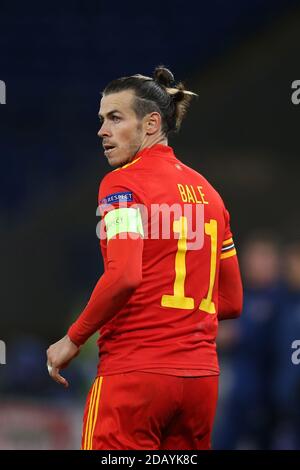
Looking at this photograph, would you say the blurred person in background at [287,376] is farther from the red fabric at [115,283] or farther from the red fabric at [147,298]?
the red fabric at [115,283]

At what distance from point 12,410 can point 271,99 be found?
361cm

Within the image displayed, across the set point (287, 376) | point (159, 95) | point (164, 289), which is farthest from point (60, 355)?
point (287, 376)

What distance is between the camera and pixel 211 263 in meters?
2.41

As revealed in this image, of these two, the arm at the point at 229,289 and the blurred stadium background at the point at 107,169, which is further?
the blurred stadium background at the point at 107,169

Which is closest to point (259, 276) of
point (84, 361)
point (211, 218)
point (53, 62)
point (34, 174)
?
point (84, 361)

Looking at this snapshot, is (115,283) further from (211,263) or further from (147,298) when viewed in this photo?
(211,263)

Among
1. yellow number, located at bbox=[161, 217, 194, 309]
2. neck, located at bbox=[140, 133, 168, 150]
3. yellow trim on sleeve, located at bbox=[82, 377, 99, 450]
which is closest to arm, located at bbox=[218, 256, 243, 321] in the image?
yellow number, located at bbox=[161, 217, 194, 309]

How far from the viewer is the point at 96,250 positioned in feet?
22.9

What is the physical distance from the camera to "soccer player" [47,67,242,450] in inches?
87.5

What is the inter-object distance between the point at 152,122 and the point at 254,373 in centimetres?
288

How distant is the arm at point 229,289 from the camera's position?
2576mm

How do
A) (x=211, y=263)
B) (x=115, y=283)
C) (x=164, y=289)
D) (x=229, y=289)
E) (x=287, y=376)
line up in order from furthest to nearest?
(x=287, y=376)
(x=229, y=289)
(x=211, y=263)
(x=164, y=289)
(x=115, y=283)

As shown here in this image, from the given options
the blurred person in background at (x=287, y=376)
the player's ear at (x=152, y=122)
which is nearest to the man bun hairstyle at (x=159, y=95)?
the player's ear at (x=152, y=122)

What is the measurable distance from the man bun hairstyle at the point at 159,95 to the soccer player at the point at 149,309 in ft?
0.05
